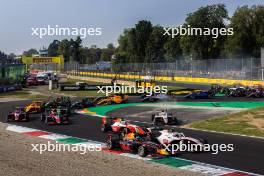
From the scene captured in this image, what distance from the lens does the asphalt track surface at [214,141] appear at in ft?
Answer: 47.5

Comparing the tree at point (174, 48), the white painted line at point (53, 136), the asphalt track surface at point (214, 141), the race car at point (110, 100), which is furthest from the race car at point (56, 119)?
the tree at point (174, 48)

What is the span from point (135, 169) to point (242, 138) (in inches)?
297

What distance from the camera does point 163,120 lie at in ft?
79.6

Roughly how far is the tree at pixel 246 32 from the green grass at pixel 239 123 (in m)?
50.6

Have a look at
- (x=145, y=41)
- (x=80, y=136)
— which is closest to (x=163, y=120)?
(x=80, y=136)

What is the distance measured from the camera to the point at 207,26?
83250mm

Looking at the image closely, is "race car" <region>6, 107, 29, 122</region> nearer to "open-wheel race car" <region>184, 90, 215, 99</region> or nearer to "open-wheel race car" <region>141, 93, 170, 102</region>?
"open-wheel race car" <region>141, 93, 170, 102</region>

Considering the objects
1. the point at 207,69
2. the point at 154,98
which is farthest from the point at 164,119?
the point at 207,69

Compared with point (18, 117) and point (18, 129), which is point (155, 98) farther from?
point (18, 129)

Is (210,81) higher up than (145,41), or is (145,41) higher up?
(145,41)

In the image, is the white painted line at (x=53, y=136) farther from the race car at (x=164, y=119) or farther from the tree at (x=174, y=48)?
the tree at (x=174, y=48)

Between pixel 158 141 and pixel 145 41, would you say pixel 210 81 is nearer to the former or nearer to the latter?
pixel 158 141

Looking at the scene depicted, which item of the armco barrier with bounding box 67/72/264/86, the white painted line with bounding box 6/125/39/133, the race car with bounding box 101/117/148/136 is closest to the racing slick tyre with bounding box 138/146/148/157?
the race car with bounding box 101/117/148/136

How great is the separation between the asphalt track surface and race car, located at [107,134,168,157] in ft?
3.23
